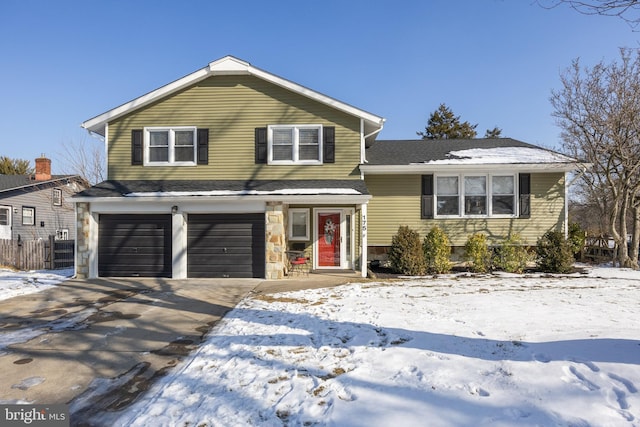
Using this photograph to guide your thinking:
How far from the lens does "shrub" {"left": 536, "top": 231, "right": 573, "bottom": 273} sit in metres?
10.9

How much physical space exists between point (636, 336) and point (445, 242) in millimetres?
7007

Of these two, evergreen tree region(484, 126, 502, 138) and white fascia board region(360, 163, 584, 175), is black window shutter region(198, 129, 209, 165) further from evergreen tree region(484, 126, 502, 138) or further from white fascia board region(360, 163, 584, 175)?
evergreen tree region(484, 126, 502, 138)

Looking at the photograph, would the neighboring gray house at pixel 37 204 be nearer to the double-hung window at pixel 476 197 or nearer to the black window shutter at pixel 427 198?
the black window shutter at pixel 427 198

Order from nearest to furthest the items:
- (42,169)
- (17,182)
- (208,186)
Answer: (208,186)
(17,182)
(42,169)

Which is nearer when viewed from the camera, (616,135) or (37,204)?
(616,135)

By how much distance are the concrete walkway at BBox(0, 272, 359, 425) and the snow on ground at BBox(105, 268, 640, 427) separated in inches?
16.1

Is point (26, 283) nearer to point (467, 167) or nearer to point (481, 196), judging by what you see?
point (467, 167)

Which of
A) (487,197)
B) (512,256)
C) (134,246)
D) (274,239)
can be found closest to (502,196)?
(487,197)

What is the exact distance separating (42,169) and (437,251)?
86.0 feet

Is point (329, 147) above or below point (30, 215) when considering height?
above

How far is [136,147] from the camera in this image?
11.6 m

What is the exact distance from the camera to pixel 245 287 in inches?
363

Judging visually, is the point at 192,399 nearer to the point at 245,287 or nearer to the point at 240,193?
the point at 245,287

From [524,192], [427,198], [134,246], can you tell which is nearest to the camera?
[134,246]
